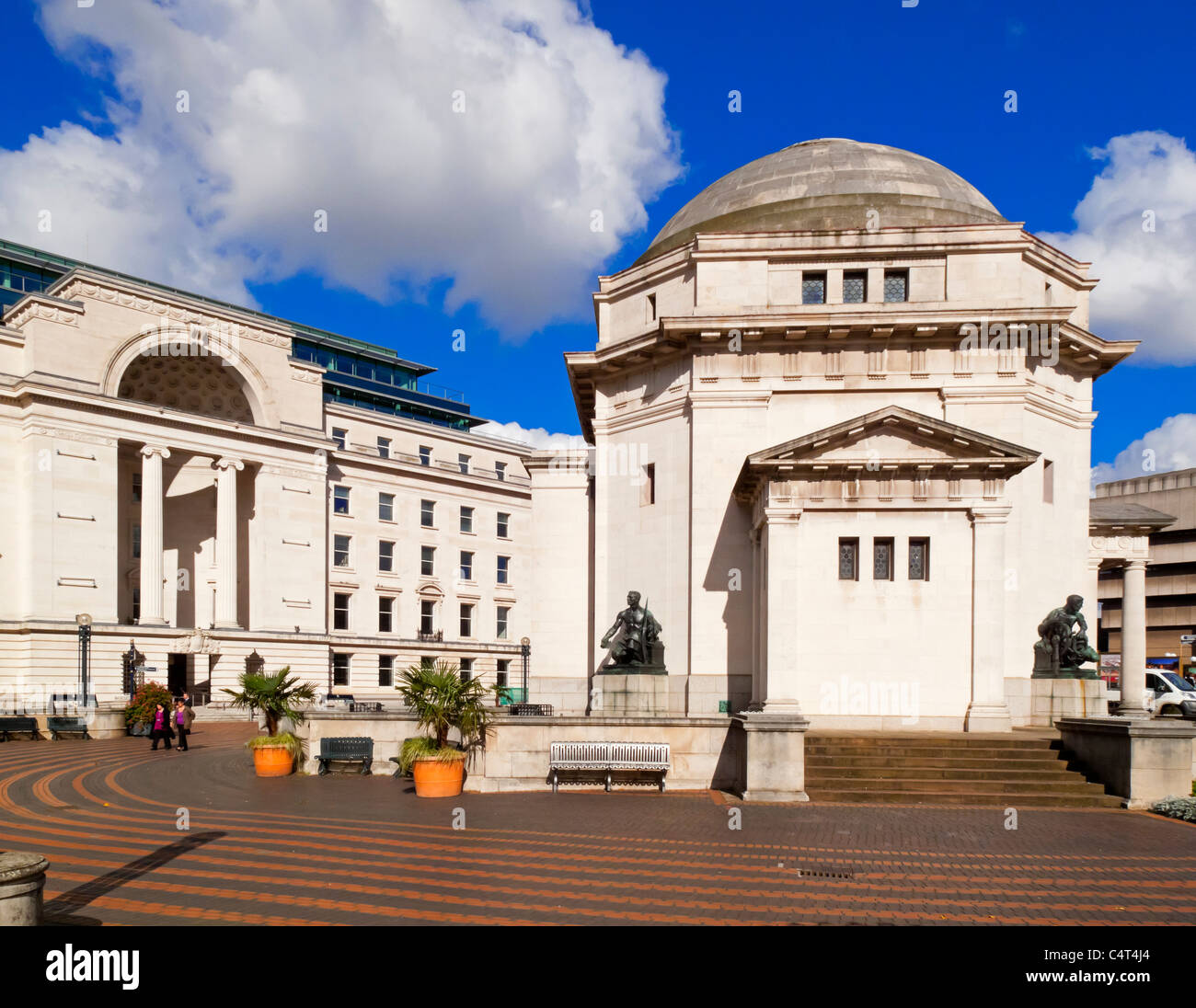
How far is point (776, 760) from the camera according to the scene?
18234 mm

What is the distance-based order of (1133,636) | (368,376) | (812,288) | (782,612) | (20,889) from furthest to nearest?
(368,376)
(1133,636)
(812,288)
(782,612)
(20,889)

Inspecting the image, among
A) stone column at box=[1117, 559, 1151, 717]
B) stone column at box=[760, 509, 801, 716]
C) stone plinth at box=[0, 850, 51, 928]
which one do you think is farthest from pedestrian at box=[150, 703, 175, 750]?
stone column at box=[1117, 559, 1151, 717]

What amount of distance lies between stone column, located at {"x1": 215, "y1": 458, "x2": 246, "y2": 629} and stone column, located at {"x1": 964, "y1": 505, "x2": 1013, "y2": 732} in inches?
1788

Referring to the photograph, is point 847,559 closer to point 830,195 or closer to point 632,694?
point 632,694

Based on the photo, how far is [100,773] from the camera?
24.2 m

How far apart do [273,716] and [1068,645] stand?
2059cm

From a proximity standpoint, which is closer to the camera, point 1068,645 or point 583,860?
point 583,860

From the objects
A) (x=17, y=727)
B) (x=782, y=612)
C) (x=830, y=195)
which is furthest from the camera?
(x=17, y=727)

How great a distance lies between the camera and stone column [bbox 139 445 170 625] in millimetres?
53031

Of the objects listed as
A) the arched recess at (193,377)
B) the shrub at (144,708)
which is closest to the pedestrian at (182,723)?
the shrub at (144,708)

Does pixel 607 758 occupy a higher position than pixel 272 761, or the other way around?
pixel 607 758

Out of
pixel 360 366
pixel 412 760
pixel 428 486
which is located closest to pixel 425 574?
pixel 428 486

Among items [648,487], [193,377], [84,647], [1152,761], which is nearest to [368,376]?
[193,377]
